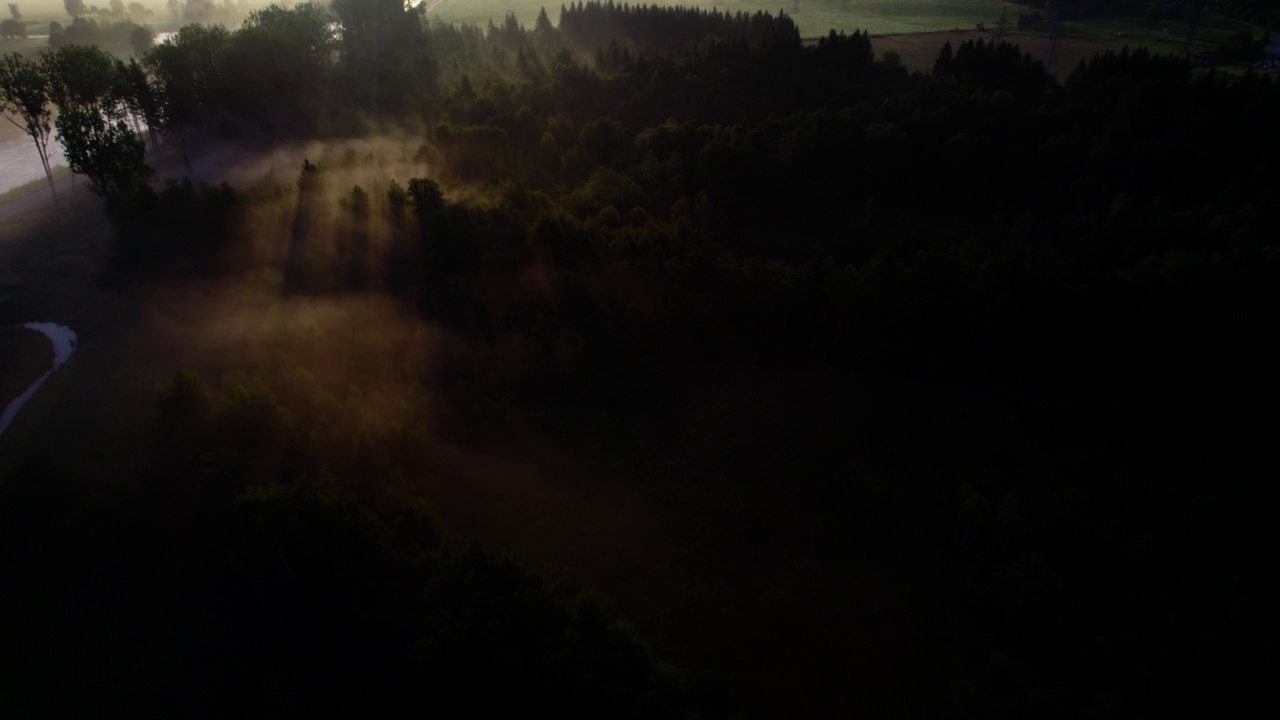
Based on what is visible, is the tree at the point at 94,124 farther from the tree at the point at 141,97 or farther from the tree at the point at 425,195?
the tree at the point at 425,195

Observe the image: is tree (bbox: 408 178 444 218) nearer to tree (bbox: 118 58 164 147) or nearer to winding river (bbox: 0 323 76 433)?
winding river (bbox: 0 323 76 433)

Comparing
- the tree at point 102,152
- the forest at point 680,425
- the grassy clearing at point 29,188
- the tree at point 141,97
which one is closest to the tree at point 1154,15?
the forest at point 680,425

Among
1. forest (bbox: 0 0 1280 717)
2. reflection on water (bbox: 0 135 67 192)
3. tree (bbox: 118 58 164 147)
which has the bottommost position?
forest (bbox: 0 0 1280 717)

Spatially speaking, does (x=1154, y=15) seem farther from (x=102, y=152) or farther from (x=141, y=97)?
(x=102, y=152)

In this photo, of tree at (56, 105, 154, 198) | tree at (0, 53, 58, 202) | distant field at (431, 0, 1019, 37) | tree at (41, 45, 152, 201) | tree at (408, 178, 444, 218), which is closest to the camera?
tree at (408, 178, 444, 218)

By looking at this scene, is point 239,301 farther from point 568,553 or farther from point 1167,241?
point 1167,241

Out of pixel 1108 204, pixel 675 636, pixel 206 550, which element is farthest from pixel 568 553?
pixel 1108 204

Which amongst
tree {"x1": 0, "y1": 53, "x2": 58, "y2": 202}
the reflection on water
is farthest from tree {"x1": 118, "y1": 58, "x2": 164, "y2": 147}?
the reflection on water
